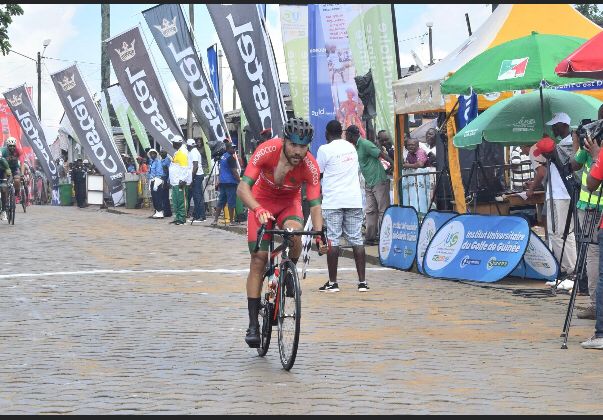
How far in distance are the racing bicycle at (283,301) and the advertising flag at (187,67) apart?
20.1 meters

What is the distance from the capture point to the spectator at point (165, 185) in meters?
33.1

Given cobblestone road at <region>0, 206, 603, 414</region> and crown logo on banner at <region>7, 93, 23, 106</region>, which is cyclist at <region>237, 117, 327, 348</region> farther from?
crown logo on banner at <region>7, 93, 23, 106</region>

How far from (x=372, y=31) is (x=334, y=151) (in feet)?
24.5

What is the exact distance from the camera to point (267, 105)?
993 inches

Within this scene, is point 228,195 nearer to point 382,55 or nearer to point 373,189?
point 382,55

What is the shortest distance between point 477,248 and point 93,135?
29796mm

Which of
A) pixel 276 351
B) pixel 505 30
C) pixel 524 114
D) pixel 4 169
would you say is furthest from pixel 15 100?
pixel 276 351

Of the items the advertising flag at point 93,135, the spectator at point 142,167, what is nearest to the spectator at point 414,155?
the spectator at point 142,167

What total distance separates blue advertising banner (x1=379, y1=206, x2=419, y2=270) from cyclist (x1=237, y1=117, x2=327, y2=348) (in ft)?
24.4

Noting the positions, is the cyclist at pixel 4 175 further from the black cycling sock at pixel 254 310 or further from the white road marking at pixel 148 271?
the black cycling sock at pixel 254 310

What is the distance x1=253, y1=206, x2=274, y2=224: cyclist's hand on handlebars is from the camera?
903cm

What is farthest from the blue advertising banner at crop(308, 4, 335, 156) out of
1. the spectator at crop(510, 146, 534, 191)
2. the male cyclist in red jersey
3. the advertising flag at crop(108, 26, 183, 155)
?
the advertising flag at crop(108, 26, 183, 155)

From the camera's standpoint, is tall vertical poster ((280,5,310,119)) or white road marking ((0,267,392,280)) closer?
white road marking ((0,267,392,280))

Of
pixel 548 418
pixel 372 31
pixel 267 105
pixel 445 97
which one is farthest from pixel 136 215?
pixel 548 418
